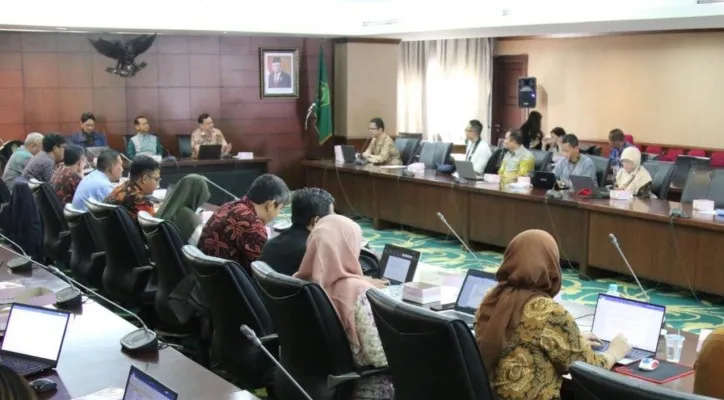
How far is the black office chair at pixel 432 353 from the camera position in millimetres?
2416

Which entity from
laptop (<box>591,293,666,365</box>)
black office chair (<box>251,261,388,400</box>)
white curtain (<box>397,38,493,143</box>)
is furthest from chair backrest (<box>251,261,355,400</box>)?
white curtain (<box>397,38,493,143</box>)

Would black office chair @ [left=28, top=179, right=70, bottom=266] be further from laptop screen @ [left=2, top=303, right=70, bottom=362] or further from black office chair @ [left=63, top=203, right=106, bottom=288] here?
laptop screen @ [left=2, top=303, right=70, bottom=362]

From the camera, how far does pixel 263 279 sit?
3084mm

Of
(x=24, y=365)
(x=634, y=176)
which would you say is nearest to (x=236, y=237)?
(x=24, y=365)

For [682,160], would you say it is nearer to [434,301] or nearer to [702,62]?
[702,62]

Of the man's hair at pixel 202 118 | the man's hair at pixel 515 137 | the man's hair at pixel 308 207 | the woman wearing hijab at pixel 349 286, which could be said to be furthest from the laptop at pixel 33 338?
the man's hair at pixel 202 118

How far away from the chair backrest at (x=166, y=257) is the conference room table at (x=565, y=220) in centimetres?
356

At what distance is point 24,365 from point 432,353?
1.27 meters

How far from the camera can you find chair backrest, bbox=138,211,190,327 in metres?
4.24

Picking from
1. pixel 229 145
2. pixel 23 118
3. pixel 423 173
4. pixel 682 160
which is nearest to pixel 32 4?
pixel 23 118

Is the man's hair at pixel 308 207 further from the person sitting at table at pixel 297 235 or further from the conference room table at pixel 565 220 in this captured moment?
the conference room table at pixel 565 220

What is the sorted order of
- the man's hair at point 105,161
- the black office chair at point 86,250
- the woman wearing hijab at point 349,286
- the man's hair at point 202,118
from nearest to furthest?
the woman wearing hijab at point 349,286 < the black office chair at point 86,250 < the man's hair at point 105,161 < the man's hair at point 202,118

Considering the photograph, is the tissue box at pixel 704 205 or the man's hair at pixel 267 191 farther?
the tissue box at pixel 704 205

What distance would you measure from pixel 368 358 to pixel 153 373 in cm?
82
